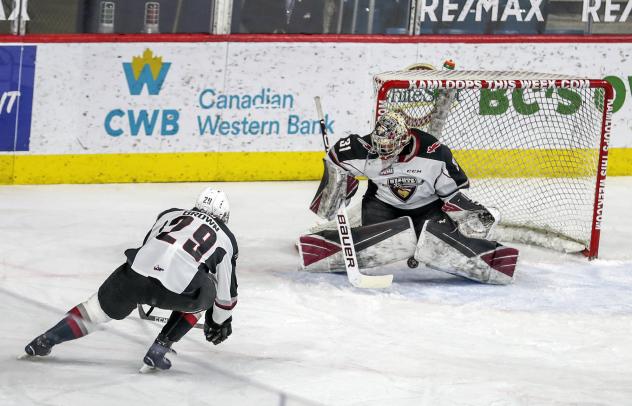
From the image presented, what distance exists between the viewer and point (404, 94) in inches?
313

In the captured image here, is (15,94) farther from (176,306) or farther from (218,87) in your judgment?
(176,306)

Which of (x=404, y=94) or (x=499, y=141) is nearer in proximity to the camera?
(x=404, y=94)

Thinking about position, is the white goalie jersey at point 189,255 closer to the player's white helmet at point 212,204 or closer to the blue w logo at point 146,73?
the player's white helmet at point 212,204

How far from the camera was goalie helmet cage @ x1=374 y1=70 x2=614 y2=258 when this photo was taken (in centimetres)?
755

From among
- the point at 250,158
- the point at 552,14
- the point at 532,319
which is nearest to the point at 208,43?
the point at 250,158

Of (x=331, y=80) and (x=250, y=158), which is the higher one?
(x=331, y=80)

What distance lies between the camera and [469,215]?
6848 millimetres

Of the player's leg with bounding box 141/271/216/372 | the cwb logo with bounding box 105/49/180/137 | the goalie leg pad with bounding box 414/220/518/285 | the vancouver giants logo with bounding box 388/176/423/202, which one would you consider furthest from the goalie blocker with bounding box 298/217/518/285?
the cwb logo with bounding box 105/49/180/137

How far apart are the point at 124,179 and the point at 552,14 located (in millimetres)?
3322

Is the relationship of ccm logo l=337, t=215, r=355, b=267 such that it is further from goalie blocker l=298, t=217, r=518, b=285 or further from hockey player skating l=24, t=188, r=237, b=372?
hockey player skating l=24, t=188, r=237, b=372

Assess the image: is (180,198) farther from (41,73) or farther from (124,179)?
Answer: (41,73)

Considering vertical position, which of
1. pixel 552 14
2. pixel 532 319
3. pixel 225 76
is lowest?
pixel 532 319

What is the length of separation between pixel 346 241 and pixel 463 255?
606 millimetres

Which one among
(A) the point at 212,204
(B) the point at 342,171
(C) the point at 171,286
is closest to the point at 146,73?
(B) the point at 342,171
